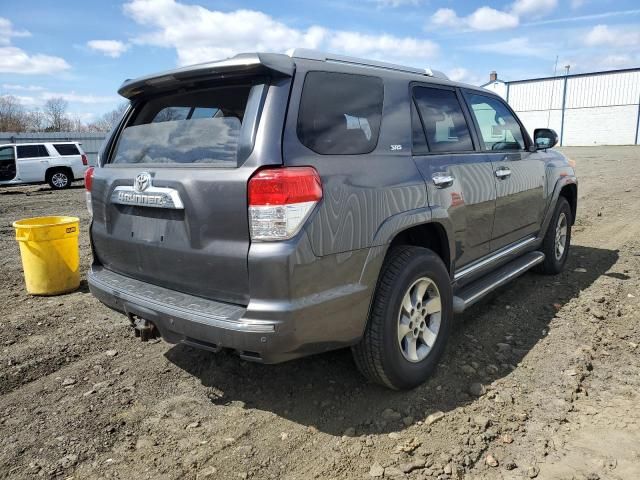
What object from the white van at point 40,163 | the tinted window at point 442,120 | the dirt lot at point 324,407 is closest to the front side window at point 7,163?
the white van at point 40,163

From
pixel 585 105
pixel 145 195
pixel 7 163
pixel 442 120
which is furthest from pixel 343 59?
pixel 585 105

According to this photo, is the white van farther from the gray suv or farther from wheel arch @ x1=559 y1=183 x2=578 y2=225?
wheel arch @ x1=559 y1=183 x2=578 y2=225

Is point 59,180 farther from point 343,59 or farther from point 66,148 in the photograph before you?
point 343,59

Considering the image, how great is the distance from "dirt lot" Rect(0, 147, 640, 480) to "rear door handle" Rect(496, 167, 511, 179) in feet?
3.98

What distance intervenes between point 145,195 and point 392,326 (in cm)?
156

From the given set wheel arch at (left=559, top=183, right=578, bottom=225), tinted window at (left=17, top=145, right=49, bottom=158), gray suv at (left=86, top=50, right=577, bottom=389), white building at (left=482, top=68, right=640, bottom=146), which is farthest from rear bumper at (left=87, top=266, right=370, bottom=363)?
white building at (left=482, top=68, right=640, bottom=146)

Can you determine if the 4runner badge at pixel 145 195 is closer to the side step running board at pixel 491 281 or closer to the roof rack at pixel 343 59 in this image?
the roof rack at pixel 343 59

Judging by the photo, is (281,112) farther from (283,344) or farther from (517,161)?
(517,161)

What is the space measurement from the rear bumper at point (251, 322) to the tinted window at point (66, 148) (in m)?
17.7

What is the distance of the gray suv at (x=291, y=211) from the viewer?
2.32 m

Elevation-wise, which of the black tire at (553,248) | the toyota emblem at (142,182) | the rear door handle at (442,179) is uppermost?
the toyota emblem at (142,182)

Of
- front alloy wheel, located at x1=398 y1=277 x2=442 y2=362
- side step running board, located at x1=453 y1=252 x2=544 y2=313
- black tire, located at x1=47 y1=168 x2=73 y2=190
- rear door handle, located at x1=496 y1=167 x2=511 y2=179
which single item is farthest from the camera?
black tire, located at x1=47 y1=168 x2=73 y2=190

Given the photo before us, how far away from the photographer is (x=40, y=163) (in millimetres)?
17484

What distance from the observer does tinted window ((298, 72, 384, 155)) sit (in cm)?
250
